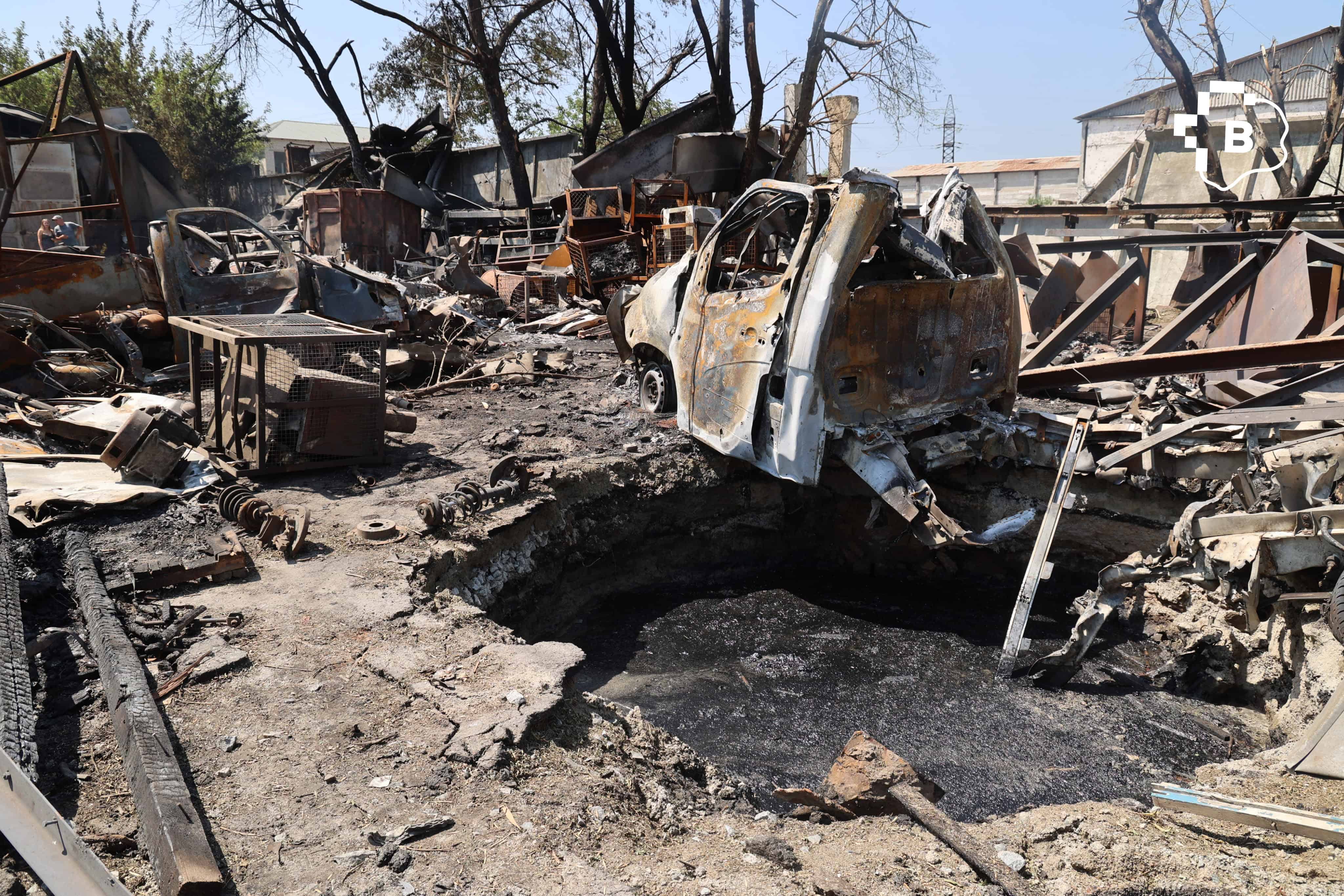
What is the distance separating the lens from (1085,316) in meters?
7.57

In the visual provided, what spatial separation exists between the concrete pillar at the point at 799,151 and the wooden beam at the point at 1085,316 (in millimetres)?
9992

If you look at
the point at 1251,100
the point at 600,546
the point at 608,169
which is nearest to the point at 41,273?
the point at 600,546

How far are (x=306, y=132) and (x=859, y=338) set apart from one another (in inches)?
2268

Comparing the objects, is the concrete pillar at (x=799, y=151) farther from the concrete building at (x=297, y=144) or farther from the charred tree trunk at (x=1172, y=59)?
the concrete building at (x=297, y=144)

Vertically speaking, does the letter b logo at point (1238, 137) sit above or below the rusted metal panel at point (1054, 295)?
above

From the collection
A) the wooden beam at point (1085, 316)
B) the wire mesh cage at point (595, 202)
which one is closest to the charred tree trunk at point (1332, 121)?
the wooden beam at point (1085, 316)

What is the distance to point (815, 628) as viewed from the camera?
561 centimetres

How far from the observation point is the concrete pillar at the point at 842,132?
1956 centimetres

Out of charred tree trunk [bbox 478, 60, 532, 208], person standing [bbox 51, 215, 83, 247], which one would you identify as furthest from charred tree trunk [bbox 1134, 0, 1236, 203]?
person standing [bbox 51, 215, 83, 247]

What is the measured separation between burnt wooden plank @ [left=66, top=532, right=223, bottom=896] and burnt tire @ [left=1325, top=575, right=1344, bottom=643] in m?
4.27

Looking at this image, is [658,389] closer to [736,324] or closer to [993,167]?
[736,324]

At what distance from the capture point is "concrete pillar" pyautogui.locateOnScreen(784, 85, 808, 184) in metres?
17.3

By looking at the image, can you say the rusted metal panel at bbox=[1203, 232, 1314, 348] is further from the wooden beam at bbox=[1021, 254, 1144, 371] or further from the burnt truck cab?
the burnt truck cab

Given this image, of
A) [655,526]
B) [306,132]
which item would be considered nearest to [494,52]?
[655,526]
